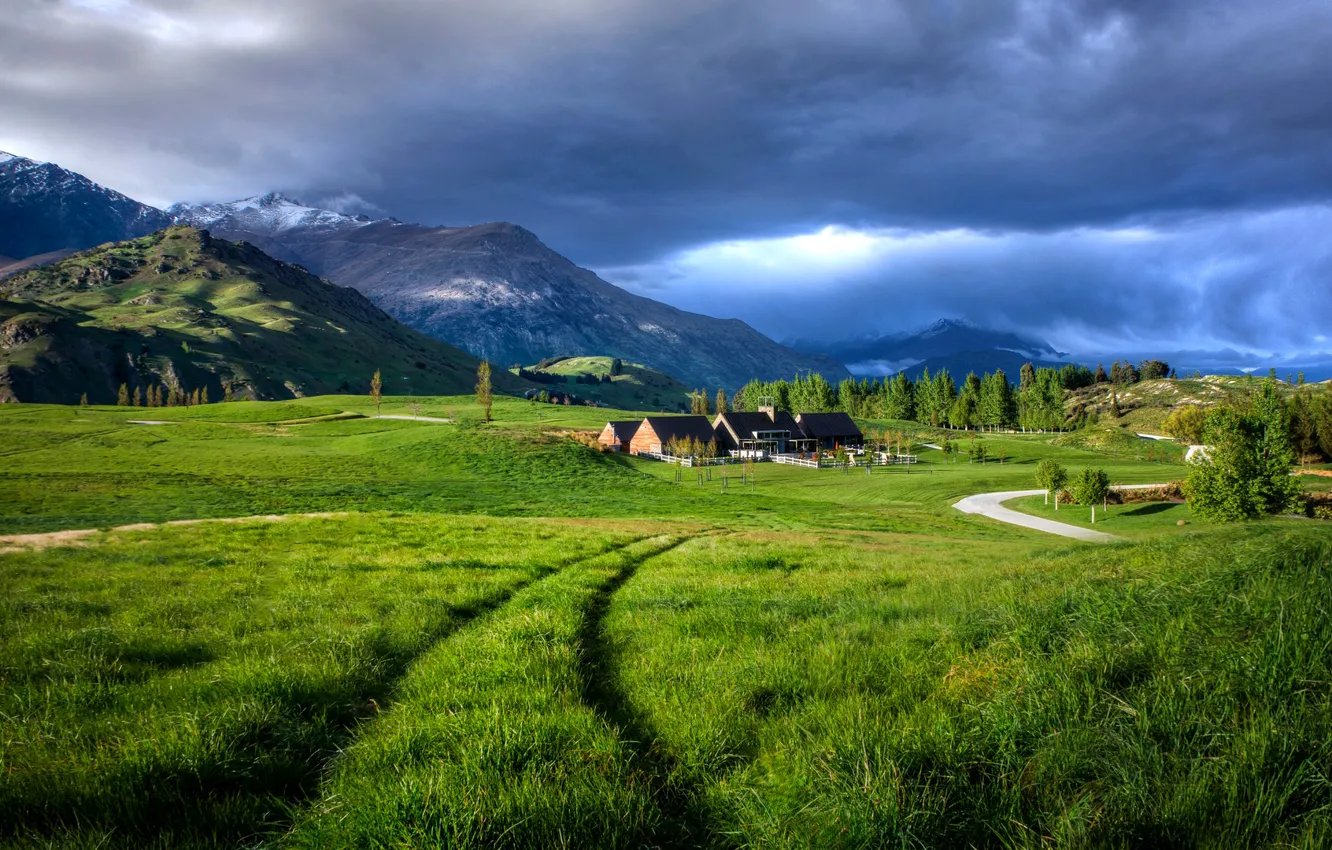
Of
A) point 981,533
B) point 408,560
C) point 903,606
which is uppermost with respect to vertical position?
point 903,606

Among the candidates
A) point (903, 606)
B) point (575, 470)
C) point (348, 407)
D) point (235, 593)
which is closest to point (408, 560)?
point (235, 593)

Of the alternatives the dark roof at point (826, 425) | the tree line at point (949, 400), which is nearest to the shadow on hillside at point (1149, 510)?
the dark roof at point (826, 425)

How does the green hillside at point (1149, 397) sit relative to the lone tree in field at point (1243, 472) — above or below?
above

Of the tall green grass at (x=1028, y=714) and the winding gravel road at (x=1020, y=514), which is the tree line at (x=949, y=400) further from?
the tall green grass at (x=1028, y=714)

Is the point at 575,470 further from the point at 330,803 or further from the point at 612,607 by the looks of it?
the point at 330,803

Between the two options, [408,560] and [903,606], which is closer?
[903,606]

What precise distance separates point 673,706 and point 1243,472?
2225 inches

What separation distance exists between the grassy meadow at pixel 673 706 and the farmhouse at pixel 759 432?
97258mm

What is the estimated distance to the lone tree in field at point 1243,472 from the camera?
44312mm

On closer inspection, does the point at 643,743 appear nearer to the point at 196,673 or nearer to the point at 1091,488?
the point at 196,673

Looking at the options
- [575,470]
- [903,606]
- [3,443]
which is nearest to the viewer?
[903,606]

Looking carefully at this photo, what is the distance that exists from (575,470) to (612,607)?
62.8m

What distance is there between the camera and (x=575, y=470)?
7288 centimetres

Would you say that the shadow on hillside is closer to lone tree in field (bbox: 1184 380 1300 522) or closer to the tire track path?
lone tree in field (bbox: 1184 380 1300 522)
